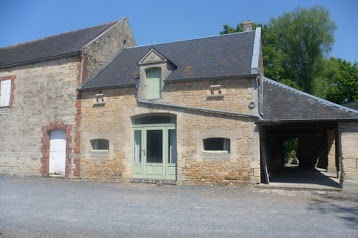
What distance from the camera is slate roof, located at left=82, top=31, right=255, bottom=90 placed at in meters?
11.2

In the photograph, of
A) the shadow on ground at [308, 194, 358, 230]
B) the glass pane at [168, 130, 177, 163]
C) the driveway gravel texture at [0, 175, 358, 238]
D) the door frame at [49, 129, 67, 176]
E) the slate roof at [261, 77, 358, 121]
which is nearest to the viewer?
the driveway gravel texture at [0, 175, 358, 238]

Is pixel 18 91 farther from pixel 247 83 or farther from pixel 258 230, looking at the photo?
pixel 258 230

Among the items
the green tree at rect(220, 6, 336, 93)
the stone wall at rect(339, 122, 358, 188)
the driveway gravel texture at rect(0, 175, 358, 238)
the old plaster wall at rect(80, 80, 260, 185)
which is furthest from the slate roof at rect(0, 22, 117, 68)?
the green tree at rect(220, 6, 336, 93)

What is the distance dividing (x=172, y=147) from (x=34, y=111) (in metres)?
7.14

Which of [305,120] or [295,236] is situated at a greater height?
[305,120]

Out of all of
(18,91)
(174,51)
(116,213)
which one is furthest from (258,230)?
(18,91)

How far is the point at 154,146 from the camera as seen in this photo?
11.8 metres

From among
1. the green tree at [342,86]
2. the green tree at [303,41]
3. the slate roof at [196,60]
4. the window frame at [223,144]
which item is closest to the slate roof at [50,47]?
the slate roof at [196,60]

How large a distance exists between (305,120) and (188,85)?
4.28 m

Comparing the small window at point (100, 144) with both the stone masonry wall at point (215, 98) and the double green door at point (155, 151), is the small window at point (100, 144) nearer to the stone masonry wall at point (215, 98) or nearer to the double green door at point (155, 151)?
the double green door at point (155, 151)

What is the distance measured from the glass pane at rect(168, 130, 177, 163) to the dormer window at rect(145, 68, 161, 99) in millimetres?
1618

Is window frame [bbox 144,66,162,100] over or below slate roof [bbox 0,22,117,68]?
below

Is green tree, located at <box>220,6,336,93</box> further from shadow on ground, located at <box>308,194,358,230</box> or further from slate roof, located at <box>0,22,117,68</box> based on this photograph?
shadow on ground, located at <box>308,194,358,230</box>

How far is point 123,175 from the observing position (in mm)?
11820
